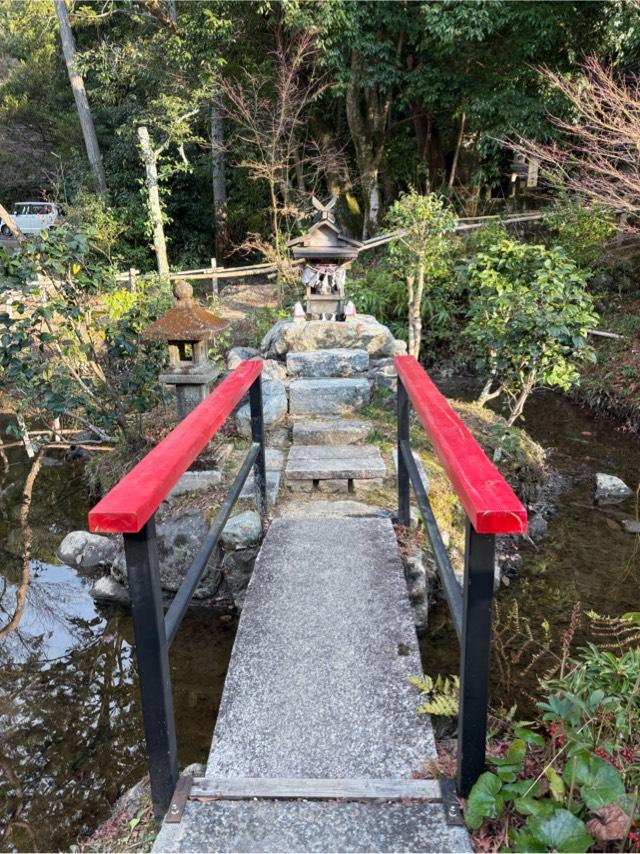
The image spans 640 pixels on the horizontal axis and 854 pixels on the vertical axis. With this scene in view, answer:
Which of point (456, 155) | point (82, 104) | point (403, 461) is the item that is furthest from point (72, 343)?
point (82, 104)

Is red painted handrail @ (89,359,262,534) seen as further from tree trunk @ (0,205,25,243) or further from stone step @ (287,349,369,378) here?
stone step @ (287,349,369,378)

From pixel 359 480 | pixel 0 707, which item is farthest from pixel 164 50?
pixel 0 707

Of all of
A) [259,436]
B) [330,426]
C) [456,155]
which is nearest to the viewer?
[259,436]

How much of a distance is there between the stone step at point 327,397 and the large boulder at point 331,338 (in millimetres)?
715

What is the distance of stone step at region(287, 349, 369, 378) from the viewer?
5.43 metres

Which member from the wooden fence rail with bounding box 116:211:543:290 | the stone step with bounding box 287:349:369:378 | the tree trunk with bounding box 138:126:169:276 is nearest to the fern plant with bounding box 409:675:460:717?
the stone step with bounding box 287:349:369:378

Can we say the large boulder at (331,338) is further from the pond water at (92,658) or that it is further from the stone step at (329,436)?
the pond water at (92,658)

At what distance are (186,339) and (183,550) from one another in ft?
4.11

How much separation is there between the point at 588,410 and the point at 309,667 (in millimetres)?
6539

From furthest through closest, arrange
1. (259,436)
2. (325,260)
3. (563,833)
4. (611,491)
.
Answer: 1. (325,260)
2. (611,491)
3. (259,436)
4. (563,833)

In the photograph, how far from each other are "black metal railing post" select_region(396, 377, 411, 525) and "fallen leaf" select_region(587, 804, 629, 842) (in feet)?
5.88

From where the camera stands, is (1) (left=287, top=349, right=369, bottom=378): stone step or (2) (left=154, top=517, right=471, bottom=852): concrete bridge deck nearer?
(2) (left=154, top=517, right=471, bottom=852): concrete bridge deck

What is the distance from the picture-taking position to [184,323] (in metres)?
3.78

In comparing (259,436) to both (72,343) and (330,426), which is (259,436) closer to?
(330,426)
